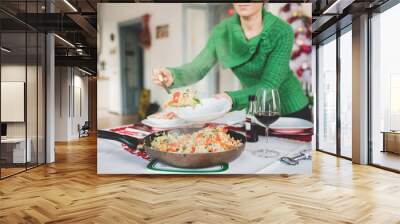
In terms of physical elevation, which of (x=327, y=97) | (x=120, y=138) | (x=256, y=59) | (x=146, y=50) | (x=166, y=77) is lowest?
(x=120, y=138)

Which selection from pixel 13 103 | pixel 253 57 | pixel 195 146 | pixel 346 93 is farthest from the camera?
pixel 346 93

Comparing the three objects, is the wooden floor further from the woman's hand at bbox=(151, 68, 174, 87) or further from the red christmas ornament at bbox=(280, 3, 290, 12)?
the red christmas ornament at bbox=(280, 3, 290, 12)

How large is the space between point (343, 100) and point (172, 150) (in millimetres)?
4248

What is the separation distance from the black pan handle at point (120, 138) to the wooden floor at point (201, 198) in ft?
1.59

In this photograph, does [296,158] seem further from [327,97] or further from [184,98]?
[327,97]

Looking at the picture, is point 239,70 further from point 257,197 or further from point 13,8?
point 13,8

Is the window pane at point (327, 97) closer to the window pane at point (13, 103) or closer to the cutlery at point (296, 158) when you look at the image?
the cutlery at point (296, 158)

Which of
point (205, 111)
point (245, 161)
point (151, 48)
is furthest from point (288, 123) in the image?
point (151, 48)

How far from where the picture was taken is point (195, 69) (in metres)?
5.03

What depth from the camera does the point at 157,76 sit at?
5047 mm

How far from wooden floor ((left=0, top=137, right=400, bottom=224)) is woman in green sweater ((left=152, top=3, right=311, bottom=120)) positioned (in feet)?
3.70

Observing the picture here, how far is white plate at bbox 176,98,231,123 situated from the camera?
5.01 metres

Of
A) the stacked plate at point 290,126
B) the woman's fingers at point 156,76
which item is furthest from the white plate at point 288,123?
the woman's fingers at point 156,76

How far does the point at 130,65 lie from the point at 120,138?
101cm
